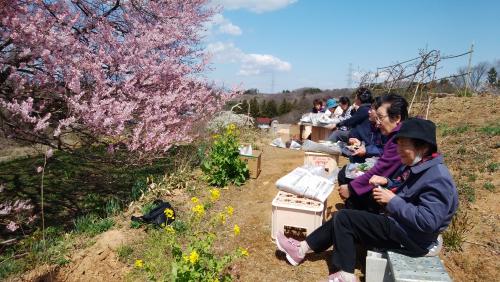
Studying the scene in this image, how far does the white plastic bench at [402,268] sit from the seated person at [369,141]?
180 centimetres

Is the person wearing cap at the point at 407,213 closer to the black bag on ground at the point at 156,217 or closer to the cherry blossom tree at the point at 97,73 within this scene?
the black bag on ground at the point at 156,217

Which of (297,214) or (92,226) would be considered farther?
(92,226)

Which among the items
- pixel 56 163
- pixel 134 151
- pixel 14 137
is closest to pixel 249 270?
pixel 134 151

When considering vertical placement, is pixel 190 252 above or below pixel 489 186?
above

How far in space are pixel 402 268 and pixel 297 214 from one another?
119cm

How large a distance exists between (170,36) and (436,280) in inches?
191

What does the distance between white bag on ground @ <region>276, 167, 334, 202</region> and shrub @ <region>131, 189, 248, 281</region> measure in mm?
694

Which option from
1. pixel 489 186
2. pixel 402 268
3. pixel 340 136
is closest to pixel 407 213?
pixel 402 268

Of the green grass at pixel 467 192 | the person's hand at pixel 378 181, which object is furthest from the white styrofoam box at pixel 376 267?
the green grass at pixel 467 192

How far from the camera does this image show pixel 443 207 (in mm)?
2533

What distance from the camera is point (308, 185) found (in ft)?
12.3

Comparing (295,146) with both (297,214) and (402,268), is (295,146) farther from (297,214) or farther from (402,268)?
(402,268)

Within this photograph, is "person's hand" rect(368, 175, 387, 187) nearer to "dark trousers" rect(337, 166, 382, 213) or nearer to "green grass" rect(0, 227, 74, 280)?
"dark trousers" rect(337, 166, 382, 213)

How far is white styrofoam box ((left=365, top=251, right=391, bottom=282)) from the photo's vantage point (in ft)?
9.35
